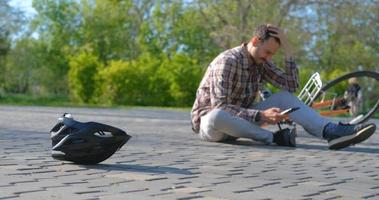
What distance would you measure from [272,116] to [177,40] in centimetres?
5102

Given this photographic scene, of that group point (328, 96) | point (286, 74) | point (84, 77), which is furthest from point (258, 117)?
point (84, 77)

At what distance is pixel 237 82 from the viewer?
648cm

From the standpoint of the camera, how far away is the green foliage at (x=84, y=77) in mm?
39428

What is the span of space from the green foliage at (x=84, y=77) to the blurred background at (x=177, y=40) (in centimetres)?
6

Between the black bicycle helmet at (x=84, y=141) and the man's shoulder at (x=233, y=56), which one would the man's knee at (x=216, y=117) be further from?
the black bicycle helmet at (x=84, y=141)

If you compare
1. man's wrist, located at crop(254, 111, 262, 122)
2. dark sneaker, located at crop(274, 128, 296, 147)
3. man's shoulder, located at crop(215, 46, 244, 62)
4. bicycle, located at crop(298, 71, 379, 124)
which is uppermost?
man's shoulder, located at crop(215, 46, 244, 62)

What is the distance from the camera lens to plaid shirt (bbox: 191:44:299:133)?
21.0 ft

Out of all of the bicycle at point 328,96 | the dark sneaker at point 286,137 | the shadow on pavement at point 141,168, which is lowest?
the shadow on pavement at point 141,168

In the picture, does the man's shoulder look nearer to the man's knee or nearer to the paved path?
the man's knee

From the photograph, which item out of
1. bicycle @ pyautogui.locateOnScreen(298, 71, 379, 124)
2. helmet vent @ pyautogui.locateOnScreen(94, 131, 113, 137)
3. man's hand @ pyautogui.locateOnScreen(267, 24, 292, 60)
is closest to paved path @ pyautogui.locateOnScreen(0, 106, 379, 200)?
helmet vent @ pyautogui.locateOnScreen(94, 131, 113, 137)

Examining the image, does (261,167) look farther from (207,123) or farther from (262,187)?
(207,123)

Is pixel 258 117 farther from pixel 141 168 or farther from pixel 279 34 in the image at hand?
pixel 141 168

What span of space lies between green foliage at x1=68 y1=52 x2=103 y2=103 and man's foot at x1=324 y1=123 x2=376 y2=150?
33.9m

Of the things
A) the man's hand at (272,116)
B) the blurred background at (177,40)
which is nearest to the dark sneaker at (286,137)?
the man's hand at (272,116)
